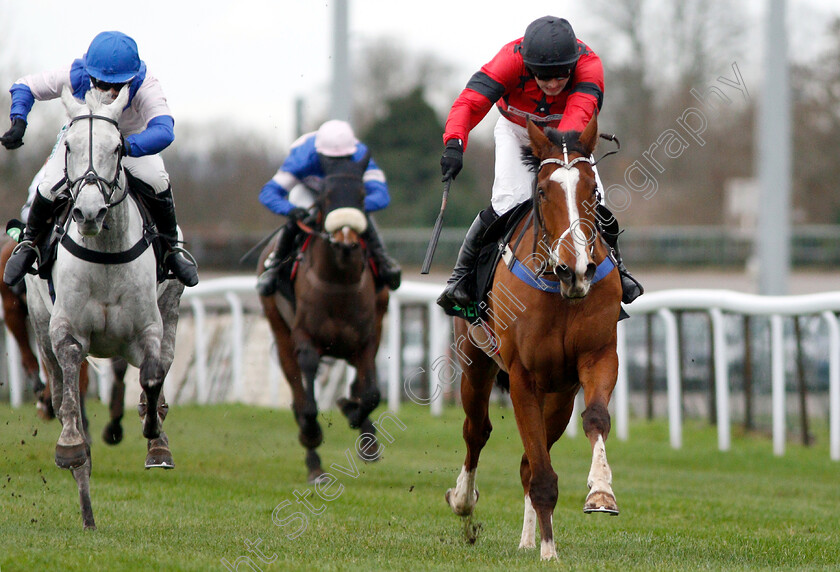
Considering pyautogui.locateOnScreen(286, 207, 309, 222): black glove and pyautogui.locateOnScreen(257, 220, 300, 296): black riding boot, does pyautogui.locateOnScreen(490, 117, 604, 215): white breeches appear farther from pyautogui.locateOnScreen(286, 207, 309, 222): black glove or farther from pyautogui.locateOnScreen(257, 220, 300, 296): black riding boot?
pyautogui.locateOnScreen(257, 220, 300, 296): black riding boot

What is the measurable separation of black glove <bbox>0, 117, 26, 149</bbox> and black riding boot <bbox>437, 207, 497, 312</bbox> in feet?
7.83

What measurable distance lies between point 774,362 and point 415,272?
21372mm

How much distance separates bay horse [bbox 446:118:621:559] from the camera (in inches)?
195

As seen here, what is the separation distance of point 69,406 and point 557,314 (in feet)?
7.95

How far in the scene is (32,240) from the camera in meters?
6.26

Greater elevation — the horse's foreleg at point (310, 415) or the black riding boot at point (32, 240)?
the black riding boot at point (32, 240)

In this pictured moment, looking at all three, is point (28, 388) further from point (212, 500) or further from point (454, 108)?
point (454, 108)

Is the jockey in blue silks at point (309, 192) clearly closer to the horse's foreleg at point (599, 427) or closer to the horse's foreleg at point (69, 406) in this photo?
the horse's foreleg at point (69, 406)

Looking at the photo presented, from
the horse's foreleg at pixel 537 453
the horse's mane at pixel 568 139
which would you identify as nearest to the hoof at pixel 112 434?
the horse's foreleg at pixel 537 453

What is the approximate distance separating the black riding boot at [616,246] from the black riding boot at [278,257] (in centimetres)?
384

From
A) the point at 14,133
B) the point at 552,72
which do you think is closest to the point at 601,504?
the point at 552,72

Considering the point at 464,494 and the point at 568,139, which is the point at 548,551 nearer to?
the point at 464,494

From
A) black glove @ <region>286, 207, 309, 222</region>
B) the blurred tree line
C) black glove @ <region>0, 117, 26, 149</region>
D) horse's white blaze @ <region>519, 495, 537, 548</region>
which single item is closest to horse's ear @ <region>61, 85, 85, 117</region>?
black glove @ <region>0, 117, 26, 149</region>

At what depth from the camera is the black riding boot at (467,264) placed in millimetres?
6133
